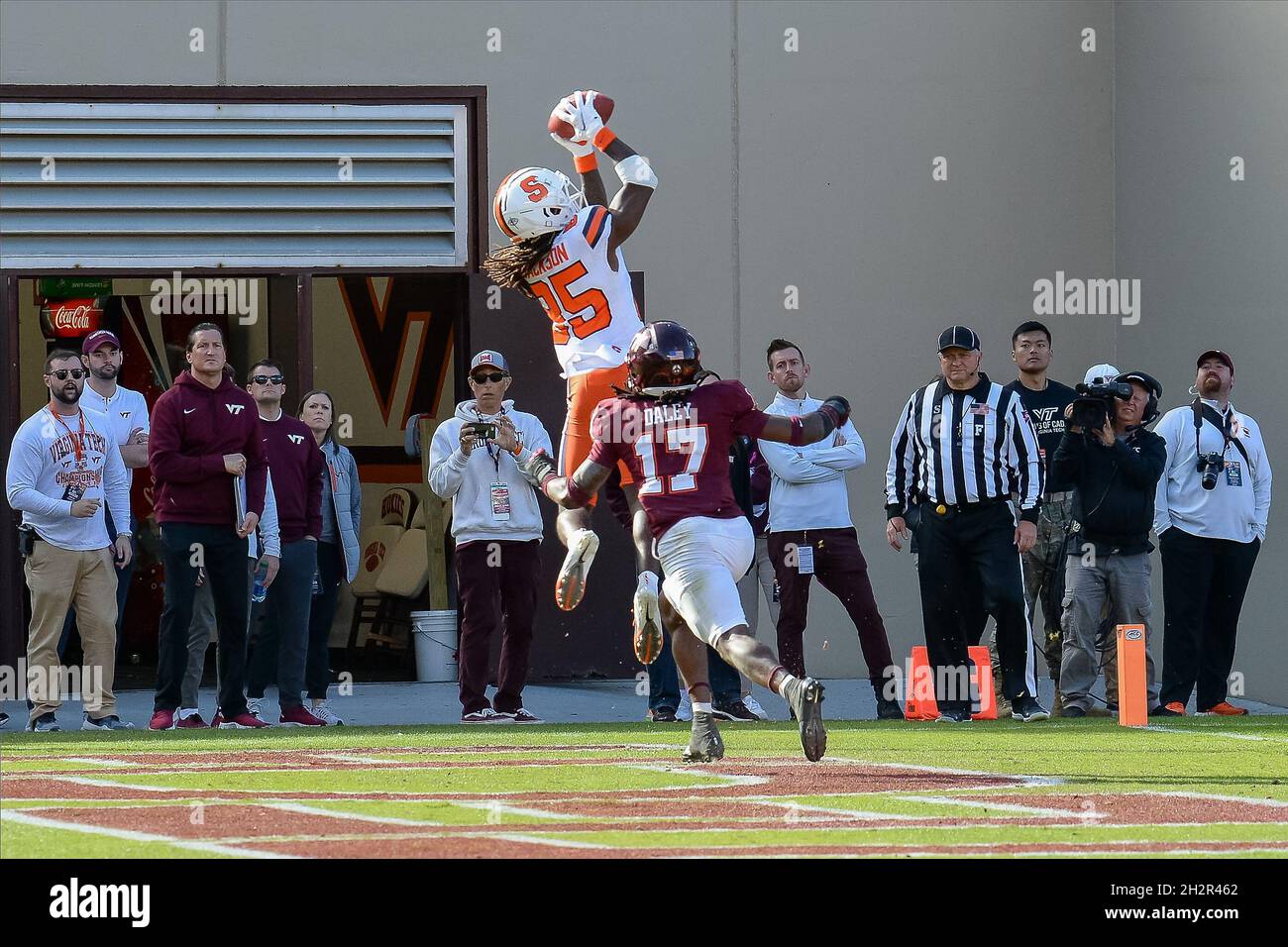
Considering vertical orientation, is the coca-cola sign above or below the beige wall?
below

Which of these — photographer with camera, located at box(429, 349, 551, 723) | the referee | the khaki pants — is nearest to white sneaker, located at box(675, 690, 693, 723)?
photographer with camera, located at box(429, 349, 551, 723)

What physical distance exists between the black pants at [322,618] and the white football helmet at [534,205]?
3.43m

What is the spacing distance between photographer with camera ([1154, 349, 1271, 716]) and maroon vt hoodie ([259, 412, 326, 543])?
501cm

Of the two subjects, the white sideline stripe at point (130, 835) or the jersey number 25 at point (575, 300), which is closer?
the white sideline stripe at point (130, 835)

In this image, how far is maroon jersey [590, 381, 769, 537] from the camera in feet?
25.5

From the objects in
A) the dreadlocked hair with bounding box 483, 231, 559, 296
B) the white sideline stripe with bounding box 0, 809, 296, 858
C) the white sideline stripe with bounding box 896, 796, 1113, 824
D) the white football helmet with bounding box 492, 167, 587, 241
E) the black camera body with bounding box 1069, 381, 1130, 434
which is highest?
the white football helmet with bounding box 492, 167, 587, 241

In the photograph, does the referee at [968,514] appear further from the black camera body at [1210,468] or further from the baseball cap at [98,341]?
the baseball cap at [98,341]

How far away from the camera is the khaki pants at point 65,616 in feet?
34.8

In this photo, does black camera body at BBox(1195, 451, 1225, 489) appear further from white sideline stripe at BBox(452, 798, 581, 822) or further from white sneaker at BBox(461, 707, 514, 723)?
white sideline stripe at BBox(452, 798, 581, 822)

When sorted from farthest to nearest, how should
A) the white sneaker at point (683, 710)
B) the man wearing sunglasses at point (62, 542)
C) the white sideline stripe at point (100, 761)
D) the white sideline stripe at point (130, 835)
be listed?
the white sneaker at point (683, 710)
the man wearing sunglasses at point (62, 542)
the white sideline stripe at point (100, 761)
the white sideline stripe at point (130, 835)

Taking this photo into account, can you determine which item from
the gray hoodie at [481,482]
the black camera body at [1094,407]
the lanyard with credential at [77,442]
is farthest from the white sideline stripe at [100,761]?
the black camera body at [1094,407]

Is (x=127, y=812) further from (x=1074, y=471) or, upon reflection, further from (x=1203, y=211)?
(x=1203, y=211)

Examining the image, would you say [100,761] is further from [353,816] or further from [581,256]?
[581,256]

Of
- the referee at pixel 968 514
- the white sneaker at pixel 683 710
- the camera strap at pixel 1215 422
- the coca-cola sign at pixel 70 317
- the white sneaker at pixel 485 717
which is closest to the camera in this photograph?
the referee at pixel 968 514
